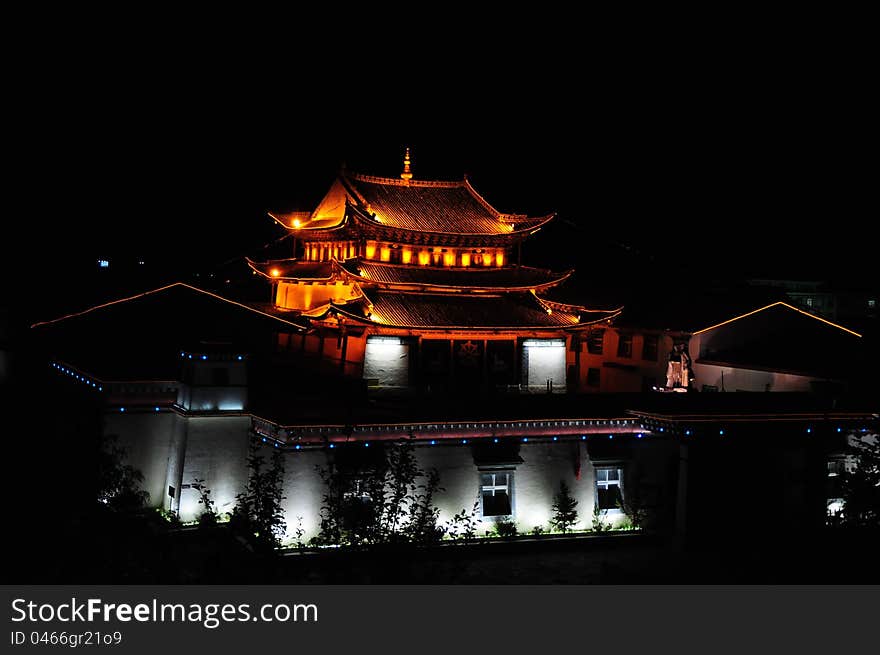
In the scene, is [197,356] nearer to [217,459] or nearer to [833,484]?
[217,459]

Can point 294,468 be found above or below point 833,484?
below

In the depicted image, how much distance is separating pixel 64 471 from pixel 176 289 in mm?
6538

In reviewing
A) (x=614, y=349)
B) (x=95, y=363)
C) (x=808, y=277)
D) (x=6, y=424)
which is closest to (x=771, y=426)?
(x=614, y=349)

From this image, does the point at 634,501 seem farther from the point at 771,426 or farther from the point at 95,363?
the point at 95,363

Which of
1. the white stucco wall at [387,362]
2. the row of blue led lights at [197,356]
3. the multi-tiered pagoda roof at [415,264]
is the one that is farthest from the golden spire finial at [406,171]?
the row of blue led lights at [197,356]

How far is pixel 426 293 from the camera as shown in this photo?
32.1 m

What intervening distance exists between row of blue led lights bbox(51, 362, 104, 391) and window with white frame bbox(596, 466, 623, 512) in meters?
13.2

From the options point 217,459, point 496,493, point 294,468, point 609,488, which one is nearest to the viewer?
point 294,468

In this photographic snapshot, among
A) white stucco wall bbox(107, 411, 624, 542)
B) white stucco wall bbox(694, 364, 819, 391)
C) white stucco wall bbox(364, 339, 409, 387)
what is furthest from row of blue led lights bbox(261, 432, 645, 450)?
white stucco wall bbox(694, 364, 819, 391)

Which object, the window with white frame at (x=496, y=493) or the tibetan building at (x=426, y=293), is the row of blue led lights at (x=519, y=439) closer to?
the window with white frame at (x=496, y=493)

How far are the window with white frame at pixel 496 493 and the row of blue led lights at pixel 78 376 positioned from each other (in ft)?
32.7

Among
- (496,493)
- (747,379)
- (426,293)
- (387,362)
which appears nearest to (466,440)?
(496,493)

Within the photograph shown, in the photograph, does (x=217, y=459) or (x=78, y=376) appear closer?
(x=217, y=459)

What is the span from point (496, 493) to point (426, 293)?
38.8 ft
